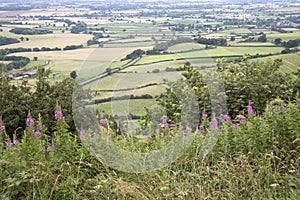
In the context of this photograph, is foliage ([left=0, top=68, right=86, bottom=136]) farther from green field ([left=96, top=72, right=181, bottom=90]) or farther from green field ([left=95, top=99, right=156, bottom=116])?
green field ([left=96, top=72, right=181, bottom=90])

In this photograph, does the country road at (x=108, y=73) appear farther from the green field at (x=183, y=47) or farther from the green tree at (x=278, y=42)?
the green tree at (x=278, y=42)

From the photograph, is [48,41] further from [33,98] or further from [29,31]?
[33,98]

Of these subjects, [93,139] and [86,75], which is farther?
[86,75]

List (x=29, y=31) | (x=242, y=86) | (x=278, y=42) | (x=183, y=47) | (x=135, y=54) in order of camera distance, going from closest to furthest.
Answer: (x=183, y=47) → (x=135, y=54) → (x=242, y=86) → (x=278, y=42) → (x=29, y=31)

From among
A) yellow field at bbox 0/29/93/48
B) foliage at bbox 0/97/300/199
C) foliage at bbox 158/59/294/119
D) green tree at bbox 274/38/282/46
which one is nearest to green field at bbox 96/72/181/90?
foliage at bbox 158/59/294/119

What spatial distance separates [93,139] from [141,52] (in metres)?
2.47

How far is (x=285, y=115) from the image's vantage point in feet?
15.1

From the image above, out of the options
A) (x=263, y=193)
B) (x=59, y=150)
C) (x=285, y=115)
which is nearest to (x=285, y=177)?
(x=263, y=193)

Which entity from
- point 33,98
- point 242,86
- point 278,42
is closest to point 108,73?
point 242,86

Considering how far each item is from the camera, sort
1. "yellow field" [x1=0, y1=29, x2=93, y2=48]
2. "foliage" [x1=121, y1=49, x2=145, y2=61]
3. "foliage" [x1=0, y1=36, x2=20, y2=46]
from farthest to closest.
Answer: "foliage" [x1=0, y1=36, x2=20, y2=46] → "yellow field" [x1=0, y1=29, x2=93, y2=48] → "foliage" [x1=121, y1=49, x2=145, y2=61]

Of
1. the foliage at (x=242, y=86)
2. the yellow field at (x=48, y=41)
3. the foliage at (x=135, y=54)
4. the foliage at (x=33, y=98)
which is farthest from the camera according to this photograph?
the yellow field at (x=48, y=41)

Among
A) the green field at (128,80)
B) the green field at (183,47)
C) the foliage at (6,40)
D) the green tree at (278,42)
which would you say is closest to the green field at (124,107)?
the green field at (128,80)

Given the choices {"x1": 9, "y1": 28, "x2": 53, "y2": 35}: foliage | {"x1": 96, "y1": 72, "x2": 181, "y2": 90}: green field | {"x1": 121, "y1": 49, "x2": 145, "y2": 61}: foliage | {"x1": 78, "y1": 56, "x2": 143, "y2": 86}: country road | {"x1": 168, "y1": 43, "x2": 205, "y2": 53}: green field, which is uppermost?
{"x1": 168, "y1": 43, "x2": 205, "y2": 53}: green field

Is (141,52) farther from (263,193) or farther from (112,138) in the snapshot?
(263,193)
